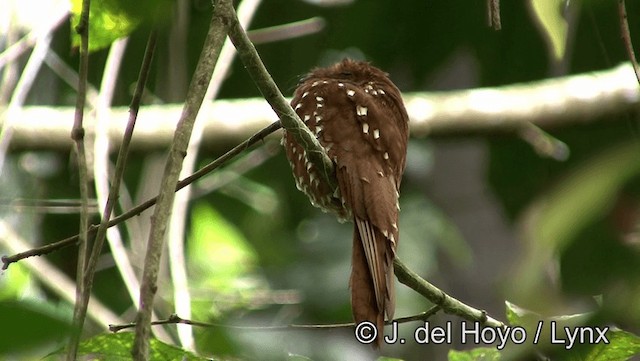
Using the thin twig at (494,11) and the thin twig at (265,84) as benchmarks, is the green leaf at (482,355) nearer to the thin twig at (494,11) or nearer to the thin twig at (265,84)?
the thin twig at (265,84)

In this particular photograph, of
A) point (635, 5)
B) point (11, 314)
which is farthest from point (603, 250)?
point (635, 5)

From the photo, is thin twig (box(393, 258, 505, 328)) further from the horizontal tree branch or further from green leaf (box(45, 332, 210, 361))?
the horizontal tree branch

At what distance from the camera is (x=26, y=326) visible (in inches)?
23.5

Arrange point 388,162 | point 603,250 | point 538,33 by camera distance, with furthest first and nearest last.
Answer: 1. point 538,33
2. point 388,162
3. point 603,250

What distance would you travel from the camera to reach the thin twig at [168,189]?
94 cm

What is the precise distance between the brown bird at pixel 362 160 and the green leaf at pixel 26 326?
4.80ft

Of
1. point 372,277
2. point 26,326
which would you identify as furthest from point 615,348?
point 26,326

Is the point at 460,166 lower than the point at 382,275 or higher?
higher

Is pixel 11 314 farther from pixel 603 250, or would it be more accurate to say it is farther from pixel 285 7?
pixel 285 7

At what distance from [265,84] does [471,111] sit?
8.85 ft

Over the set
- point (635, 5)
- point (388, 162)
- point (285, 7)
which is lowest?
point (388, 162)

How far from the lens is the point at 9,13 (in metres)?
3.09

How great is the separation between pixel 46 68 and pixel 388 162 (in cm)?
224

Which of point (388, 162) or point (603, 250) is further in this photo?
point (388, 162)
